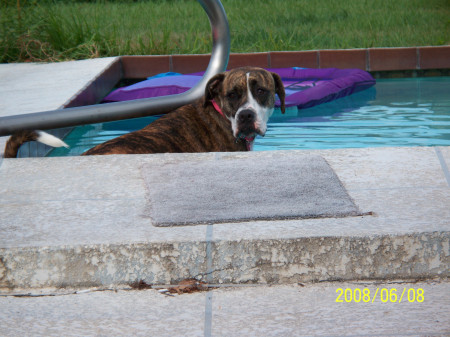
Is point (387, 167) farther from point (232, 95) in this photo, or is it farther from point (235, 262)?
point (232, 95)

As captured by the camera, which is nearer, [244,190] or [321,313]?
[321,313]

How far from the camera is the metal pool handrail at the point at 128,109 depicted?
4199mm

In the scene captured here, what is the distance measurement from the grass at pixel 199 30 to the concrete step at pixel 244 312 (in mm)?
7101

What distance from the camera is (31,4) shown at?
A: 9.47m

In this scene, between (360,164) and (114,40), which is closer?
(360,164)

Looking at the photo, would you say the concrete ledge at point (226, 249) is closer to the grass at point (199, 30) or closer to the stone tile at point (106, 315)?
the stone tile at point (106, 315)

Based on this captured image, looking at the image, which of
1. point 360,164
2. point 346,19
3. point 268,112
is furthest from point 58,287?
point 346,19

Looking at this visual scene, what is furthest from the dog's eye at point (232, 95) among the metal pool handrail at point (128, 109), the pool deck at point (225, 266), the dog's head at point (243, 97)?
the pool deck at point (225, 266)

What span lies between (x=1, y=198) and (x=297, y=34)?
765 centimetres

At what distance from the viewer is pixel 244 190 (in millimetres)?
3055

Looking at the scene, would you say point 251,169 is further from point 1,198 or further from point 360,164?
point 1,198
